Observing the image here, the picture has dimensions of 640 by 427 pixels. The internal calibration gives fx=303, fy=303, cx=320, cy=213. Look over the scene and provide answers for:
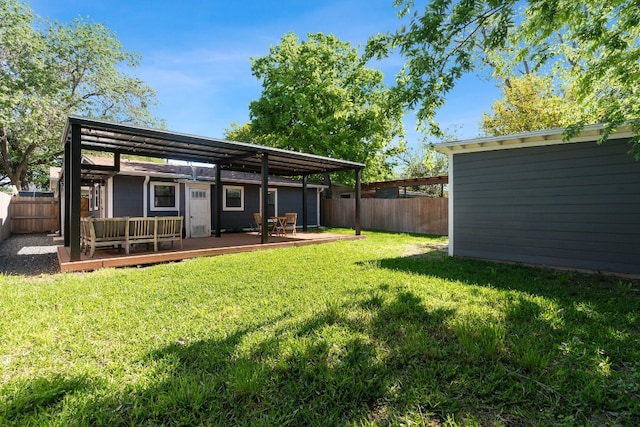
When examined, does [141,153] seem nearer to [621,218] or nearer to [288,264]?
[288,264]

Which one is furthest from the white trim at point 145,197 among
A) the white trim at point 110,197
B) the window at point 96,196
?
the window at point 96,196

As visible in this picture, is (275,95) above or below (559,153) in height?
above

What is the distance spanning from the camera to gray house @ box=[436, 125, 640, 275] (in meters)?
5.84

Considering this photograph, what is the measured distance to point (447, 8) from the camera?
3.29m

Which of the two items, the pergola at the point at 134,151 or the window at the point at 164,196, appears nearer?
the pergola at the point at 134,151

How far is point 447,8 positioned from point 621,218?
5.62 m

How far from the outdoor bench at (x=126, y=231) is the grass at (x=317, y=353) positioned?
1.90 m

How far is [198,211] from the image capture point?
11.8 meters

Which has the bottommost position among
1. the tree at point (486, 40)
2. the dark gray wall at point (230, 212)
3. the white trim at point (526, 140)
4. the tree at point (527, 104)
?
the dark gray wall at point (230, 212)

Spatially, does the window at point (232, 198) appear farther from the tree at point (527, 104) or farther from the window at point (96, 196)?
the tree at point (527, 104)

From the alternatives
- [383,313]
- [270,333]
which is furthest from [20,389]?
[383,313]

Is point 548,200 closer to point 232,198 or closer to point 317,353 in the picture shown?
point 317,353

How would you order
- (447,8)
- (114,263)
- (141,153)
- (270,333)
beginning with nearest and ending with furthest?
1. (270,333)
2. (447,8)
3. (114,263)
4. (141,153)

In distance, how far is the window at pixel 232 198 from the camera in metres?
13.1
